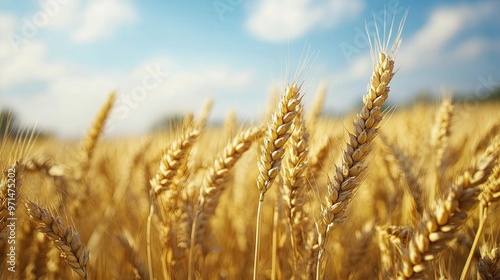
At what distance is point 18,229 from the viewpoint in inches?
77.3

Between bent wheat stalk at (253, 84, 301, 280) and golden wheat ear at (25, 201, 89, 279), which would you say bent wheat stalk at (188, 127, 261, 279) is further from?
golden wheat ear at (25, 201, 89, 279)

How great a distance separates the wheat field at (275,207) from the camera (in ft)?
4.00

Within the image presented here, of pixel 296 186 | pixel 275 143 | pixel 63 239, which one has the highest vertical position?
pixel 275 143

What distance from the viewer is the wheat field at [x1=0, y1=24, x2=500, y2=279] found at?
4.00ft

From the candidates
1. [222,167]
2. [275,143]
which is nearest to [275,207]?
[222,167]

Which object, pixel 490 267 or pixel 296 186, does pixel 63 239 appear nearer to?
pixel 296 186

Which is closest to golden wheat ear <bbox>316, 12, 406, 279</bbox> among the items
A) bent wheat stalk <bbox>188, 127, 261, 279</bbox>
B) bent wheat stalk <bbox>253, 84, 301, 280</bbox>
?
bent wheat stalk <bbox>253, 84, 301, 280</bbox>

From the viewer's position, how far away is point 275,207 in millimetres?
1764

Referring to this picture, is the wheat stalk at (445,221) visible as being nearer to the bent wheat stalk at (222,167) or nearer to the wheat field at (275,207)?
the wheat field at (275,207)

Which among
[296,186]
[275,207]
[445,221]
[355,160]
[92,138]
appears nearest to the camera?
[445,221]

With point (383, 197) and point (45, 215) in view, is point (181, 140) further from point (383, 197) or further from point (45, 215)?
point (383, 197)

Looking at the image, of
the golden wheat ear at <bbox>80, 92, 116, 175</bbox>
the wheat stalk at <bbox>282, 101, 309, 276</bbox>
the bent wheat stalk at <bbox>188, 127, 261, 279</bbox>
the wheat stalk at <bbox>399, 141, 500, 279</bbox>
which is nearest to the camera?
the wheat stalk at <bbox>399, 141, 500, 279</bbox>

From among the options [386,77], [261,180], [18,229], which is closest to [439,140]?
[386,77]

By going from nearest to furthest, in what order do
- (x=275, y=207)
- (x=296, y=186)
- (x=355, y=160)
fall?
(x=355, y=160) < (x=296, y=186) < (x=275, y=207)
